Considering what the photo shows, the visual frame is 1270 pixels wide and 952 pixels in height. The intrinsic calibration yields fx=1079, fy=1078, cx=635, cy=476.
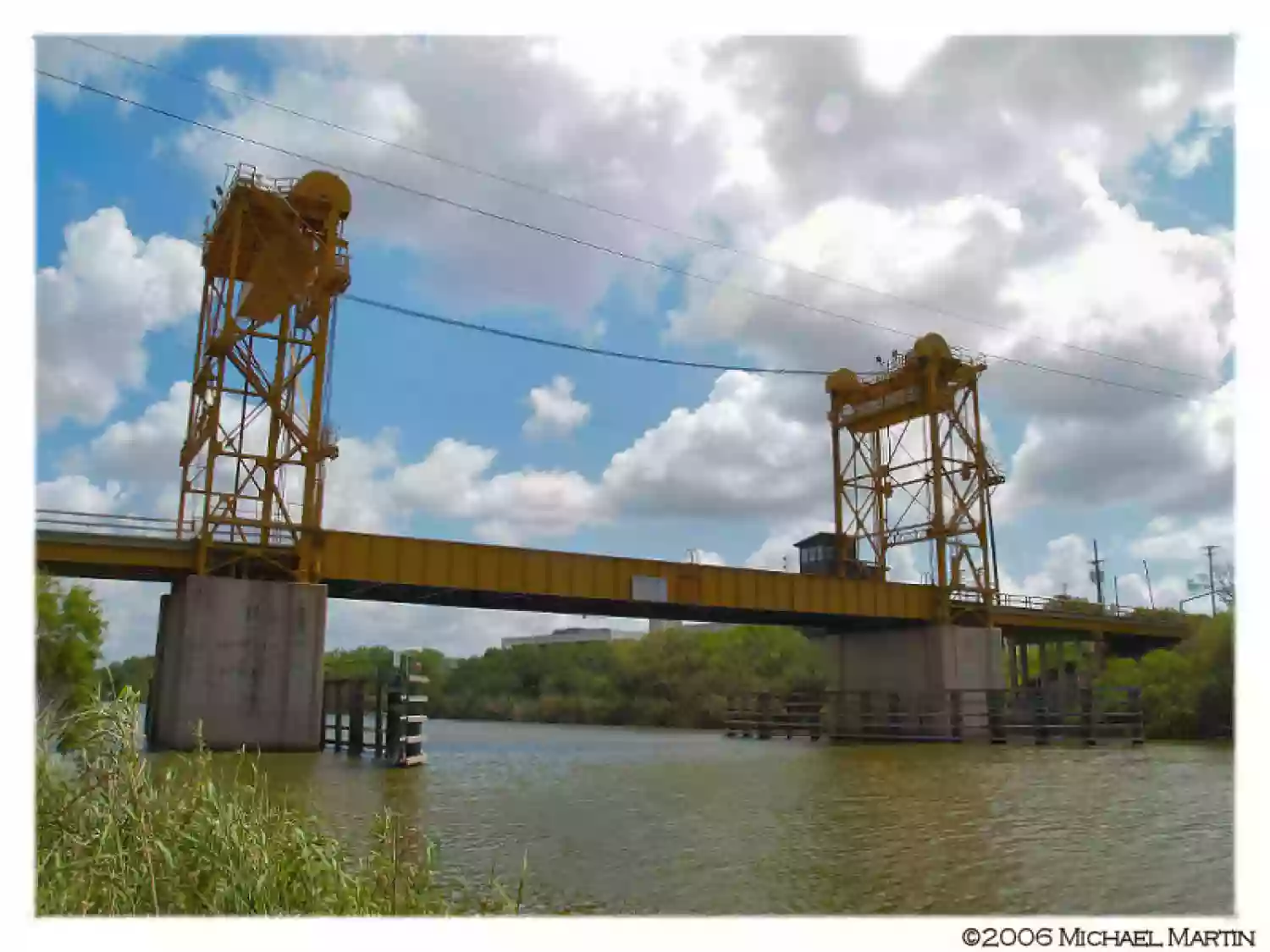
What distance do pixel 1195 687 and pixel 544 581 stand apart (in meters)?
28.5

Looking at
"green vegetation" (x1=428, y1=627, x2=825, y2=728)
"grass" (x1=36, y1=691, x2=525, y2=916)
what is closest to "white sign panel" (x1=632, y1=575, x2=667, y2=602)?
"grass" (x1=36, y1=691, x2=525, y2=916)

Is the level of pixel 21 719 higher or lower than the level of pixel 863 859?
higher

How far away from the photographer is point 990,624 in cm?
4725

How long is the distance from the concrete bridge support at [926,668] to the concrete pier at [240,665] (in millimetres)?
23745

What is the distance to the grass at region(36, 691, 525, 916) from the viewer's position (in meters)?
6.77

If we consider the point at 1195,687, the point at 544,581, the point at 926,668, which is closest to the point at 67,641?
the point at 544,581

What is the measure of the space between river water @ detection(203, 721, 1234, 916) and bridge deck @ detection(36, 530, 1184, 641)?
19.1 feet

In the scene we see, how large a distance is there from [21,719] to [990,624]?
147ft

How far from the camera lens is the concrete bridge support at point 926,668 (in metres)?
44.1

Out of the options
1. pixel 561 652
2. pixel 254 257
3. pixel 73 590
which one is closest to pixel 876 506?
pixel 254 257

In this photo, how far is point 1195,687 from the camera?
146 feet

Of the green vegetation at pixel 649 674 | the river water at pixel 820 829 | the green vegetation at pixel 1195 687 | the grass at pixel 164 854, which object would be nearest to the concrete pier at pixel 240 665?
the river water at pixel 820 829

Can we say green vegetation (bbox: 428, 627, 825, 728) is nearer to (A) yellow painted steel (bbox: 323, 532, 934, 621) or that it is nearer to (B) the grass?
(A) yellow painted steel (bbox: 323, 532, 934, 621)
